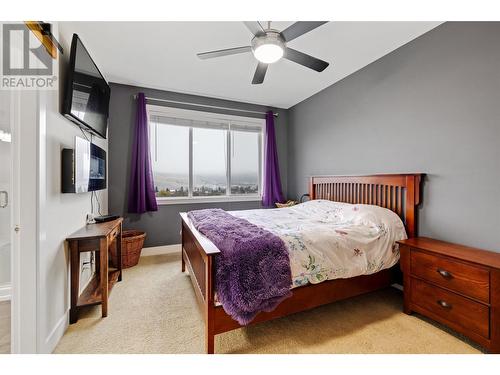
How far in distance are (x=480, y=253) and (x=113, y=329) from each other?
2.97 m

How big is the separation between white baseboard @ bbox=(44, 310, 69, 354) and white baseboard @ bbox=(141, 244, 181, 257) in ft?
5.53

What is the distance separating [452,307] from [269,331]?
139 centimetres

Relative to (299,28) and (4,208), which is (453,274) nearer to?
(299,28)

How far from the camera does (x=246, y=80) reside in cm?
321

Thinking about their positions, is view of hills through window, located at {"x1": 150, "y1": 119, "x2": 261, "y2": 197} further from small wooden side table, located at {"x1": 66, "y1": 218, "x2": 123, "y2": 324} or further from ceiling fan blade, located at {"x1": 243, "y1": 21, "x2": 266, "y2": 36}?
ceiling fan blade, located at {"x1": 243, "y1": 21, "x2": 266, "y2": 36}

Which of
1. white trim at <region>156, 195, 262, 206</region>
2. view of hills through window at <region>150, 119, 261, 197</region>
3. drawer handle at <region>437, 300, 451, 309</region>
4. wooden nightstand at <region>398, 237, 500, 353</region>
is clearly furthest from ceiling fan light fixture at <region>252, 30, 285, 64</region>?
white trim at <region>156, 195, 262, 206</region>

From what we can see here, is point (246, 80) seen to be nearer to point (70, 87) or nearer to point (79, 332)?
point (70, 87)

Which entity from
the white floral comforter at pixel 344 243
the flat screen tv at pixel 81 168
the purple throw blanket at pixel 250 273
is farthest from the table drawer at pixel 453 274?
the flat screen tv at pixel 81 168

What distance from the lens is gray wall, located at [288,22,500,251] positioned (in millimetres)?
1741

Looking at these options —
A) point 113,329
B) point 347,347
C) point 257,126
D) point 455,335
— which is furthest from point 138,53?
point 455,335

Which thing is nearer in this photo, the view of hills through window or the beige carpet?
the beige carpet

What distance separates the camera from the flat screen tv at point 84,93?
177 cm

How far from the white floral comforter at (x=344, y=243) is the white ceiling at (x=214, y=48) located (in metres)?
1.82

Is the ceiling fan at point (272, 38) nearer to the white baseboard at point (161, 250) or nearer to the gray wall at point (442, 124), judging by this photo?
the gray wall at point (442, 124)
